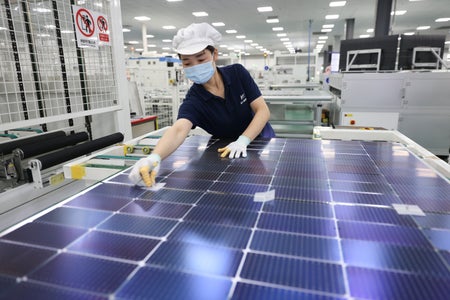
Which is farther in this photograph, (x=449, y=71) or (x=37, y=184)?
(x=449, y=71)

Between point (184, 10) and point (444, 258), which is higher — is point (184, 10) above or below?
above

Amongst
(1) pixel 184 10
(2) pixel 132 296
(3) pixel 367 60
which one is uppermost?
(1) pixel 184 10

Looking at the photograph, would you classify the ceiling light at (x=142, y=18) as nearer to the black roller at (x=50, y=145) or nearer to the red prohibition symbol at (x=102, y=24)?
the red prohibition symbol at (x=102, y=24)

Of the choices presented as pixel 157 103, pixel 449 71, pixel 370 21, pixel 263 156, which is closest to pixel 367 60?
pixel 449 71

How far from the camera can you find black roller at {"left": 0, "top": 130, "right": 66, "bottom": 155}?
7.55 ft

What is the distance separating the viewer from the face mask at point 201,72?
7.30 ft

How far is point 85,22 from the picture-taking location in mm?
2750

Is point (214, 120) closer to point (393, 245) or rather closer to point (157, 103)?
point (393, 245)

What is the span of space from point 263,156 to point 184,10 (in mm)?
12283

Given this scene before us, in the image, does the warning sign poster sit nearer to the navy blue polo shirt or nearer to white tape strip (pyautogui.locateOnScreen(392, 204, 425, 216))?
the navy blue polo shirt

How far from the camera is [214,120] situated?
8.47 ft

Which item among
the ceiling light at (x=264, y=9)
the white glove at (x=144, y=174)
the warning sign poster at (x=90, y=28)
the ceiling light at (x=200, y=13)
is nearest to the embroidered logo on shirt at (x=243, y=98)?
the white glove at (x=144, y=174)

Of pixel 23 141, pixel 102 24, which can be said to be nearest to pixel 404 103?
pixel 102 24

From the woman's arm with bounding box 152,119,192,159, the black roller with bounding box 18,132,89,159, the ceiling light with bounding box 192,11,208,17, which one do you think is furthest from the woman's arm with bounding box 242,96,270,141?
the ceiling light with bounding box 192,11,208,17
